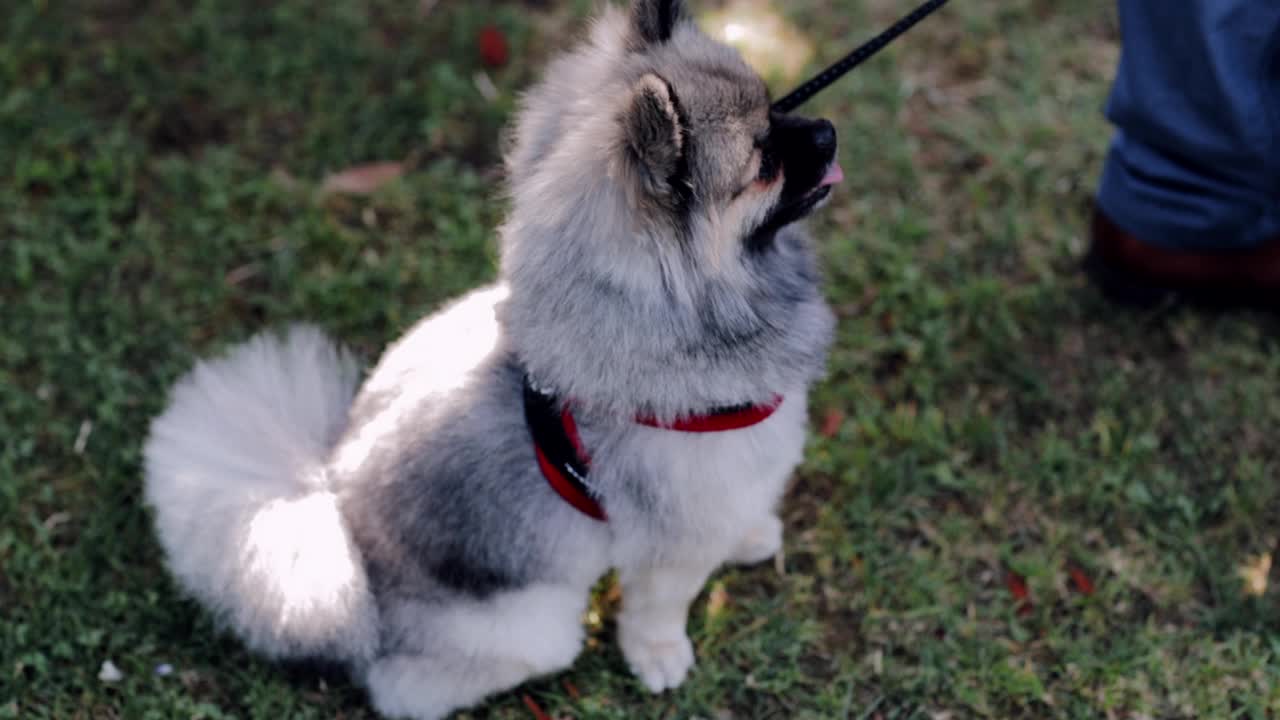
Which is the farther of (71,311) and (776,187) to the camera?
(71,311)

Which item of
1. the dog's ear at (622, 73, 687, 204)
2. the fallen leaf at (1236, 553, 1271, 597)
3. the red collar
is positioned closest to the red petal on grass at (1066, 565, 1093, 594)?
the fallen leaf at (1236, 553, 1271, 597)

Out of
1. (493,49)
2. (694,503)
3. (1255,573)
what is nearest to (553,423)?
(694,503)

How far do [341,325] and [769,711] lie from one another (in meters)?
1.72

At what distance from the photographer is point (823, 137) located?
2.02 meters

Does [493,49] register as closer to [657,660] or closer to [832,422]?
[832,422]

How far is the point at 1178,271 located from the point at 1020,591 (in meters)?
1.11

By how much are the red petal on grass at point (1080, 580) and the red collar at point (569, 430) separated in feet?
3.61

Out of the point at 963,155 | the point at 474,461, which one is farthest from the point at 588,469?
the point at 963,155

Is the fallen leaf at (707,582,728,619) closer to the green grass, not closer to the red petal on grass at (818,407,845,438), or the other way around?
the green grass

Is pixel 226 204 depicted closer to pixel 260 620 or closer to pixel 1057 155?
pixel 260 620

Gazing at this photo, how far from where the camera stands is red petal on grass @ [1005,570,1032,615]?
283cm

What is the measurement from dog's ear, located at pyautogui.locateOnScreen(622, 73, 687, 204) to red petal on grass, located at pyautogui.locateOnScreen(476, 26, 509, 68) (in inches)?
99.6

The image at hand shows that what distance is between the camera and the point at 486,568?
2.35m

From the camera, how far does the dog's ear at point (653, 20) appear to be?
2086mm
